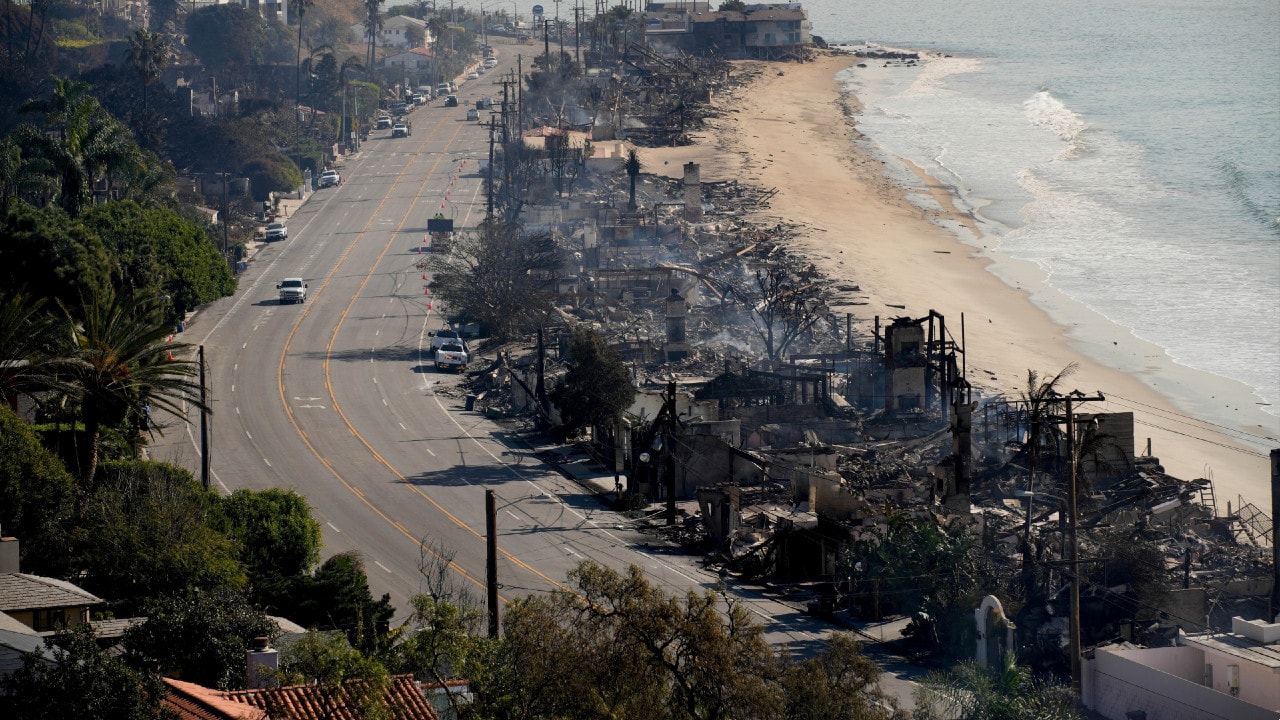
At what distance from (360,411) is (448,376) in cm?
630

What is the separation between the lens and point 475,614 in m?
28.7

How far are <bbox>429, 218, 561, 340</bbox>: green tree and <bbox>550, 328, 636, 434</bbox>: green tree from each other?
1648 cm

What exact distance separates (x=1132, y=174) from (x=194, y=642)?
99.0m

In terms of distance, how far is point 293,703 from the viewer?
2719cm

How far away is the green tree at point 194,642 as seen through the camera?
34.2m

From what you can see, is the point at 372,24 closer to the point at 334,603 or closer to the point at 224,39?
the point at 224,39

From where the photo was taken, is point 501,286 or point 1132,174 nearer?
point 501,286

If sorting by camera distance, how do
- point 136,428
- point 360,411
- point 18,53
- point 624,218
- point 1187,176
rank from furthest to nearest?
point 18,53 → point 1187,176 → point 624,218 → point 360,411 → point 136,428

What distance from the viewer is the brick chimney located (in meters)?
40.4

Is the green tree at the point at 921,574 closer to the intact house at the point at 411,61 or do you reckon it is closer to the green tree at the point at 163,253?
the green tree at the point at 163,253

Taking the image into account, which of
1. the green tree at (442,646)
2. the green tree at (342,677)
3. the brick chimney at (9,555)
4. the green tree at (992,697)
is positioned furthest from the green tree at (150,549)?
the green tree at (992,697)

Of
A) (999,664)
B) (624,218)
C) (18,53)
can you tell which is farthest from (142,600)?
(18,53)

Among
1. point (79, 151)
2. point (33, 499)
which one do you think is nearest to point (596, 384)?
point (33, 499)

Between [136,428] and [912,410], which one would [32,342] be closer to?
[136,428]
